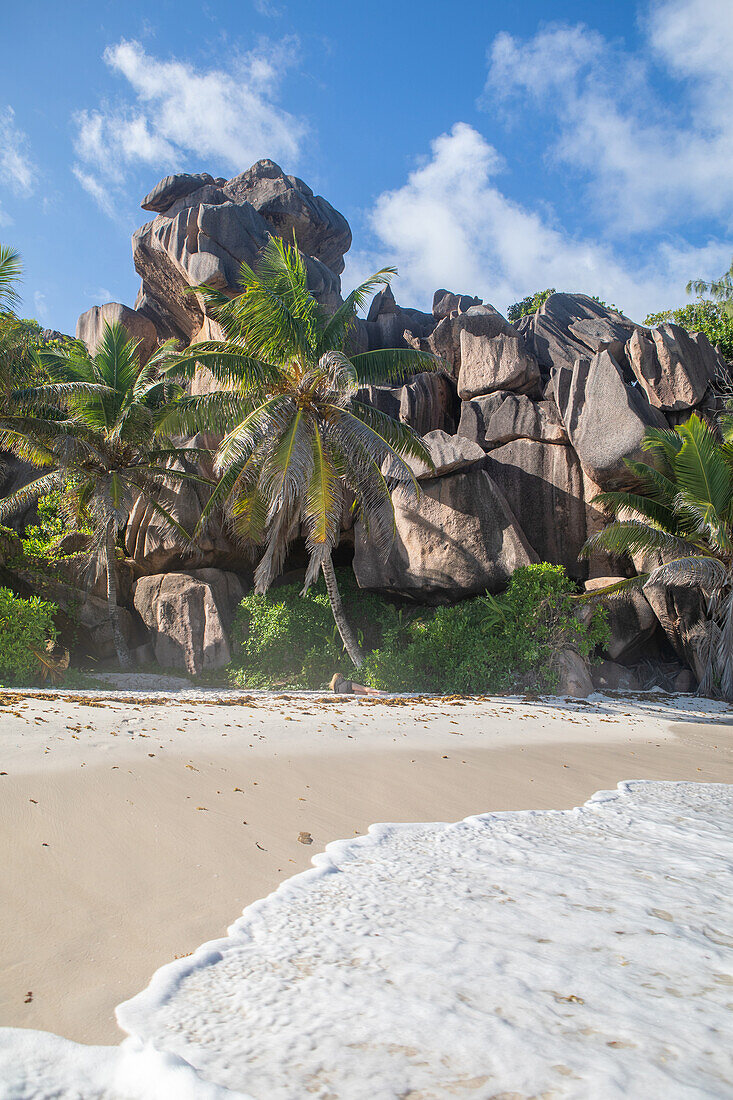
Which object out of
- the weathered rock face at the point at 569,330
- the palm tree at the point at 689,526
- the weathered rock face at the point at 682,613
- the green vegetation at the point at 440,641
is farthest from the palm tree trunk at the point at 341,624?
the weathered rock face at the point at 569,330

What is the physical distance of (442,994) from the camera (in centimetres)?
208

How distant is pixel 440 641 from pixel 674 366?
10628mm

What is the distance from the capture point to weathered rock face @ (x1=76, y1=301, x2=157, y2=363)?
81.8ft

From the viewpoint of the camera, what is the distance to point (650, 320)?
84.7ft

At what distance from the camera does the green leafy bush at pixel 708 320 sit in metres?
20.3

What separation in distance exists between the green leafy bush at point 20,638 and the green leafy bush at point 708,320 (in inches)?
757

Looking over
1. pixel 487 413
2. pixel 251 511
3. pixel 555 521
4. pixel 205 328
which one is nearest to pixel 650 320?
pixel 487 413

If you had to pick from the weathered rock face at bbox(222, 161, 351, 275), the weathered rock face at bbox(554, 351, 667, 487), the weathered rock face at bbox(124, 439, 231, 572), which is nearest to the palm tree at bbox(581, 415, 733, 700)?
the weathered rock face at bbox(554, 351, 667, 487)

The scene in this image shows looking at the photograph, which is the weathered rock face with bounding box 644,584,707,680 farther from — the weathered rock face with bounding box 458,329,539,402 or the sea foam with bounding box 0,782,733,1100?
the sea foam with bounding box 0,782,733,1100

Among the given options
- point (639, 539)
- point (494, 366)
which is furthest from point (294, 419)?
point (494, 366)

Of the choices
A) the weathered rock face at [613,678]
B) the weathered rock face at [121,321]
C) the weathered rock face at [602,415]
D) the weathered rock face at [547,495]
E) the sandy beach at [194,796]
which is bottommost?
the sandy beach at [194,796]

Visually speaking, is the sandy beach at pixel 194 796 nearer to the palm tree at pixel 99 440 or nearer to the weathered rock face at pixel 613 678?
the weathered rock face at pixel 613 678

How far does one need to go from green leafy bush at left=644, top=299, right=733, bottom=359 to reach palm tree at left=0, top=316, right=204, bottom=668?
16.0 m

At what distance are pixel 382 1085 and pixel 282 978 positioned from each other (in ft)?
2.10
